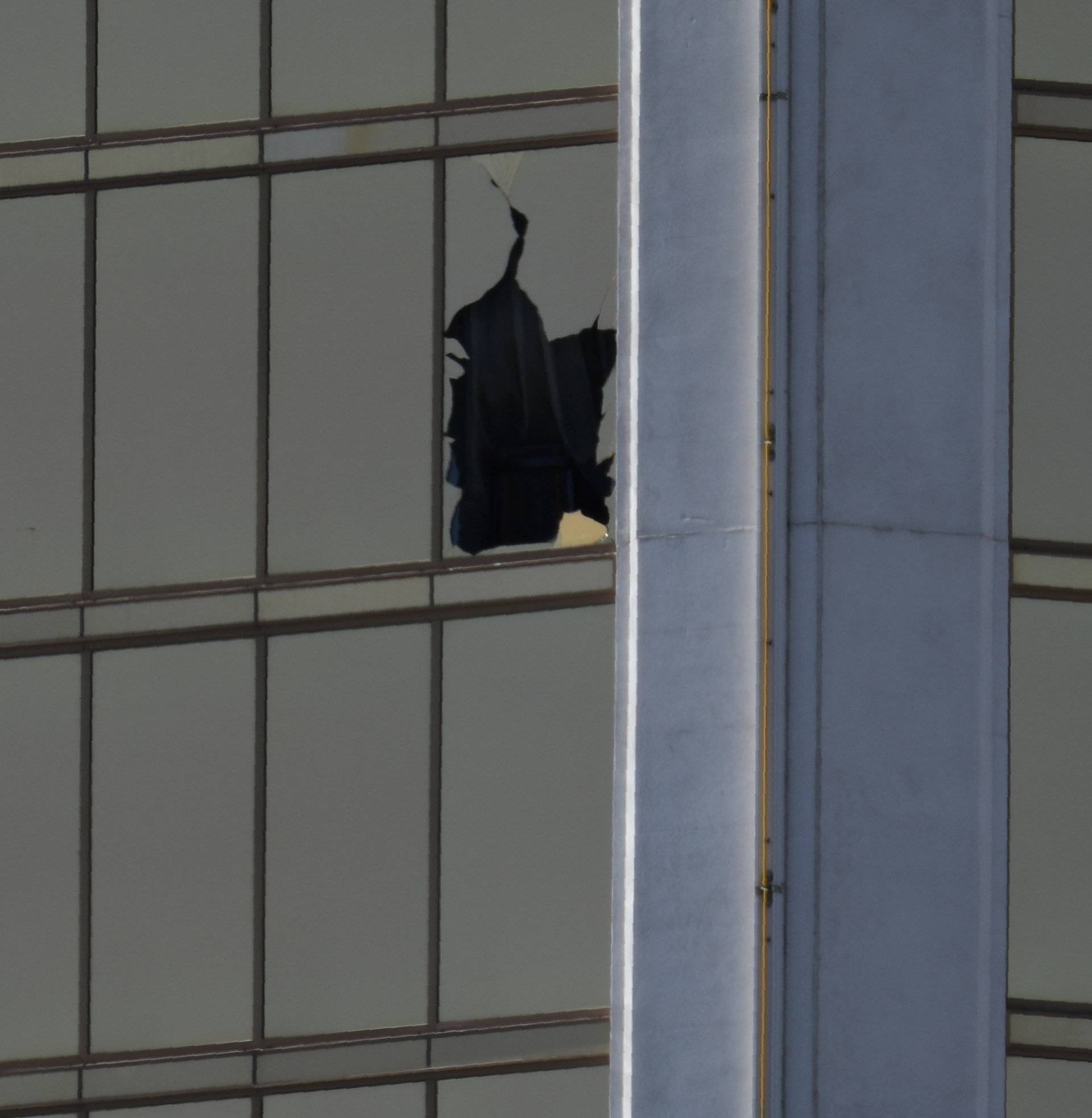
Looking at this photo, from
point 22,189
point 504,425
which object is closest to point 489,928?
point 504,425

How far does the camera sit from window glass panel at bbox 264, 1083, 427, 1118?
13547 mm

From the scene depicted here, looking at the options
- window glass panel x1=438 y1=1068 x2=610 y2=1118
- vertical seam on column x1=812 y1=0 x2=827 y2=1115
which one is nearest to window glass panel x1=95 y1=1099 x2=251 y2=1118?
window glass panel x1=438 y1=1068 x2=610 y2=1118

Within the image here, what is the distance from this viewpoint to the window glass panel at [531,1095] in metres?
13.3

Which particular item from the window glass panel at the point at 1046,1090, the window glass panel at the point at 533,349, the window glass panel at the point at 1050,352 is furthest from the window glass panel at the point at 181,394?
the window glass panel at the point at 1046,1090

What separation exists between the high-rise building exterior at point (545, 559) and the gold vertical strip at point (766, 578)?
3 centimetres

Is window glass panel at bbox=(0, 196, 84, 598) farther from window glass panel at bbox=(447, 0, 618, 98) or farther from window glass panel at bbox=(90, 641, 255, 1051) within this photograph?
window glass panel at bbox=(447, 0, 618, 98)

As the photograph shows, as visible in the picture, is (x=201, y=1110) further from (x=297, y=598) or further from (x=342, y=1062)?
(x=297, y=598)

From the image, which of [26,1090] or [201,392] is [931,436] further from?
[26,1090]

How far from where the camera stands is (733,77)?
1330 cm

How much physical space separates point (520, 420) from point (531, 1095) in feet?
16.0

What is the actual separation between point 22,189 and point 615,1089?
26.7 ft

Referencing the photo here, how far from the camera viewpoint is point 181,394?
1419 cm

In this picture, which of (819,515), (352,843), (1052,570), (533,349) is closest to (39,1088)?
(352,843)

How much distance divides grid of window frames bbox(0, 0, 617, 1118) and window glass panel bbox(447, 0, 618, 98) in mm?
29
